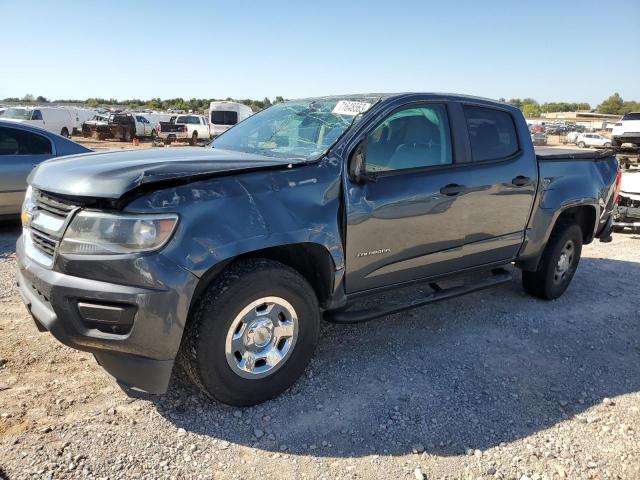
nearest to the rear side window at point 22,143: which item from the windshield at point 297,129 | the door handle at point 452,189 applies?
the windshield at point 297,129

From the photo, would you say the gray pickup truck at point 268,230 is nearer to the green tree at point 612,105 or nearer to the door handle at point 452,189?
the door handle at point 452,189

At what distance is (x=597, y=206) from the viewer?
5.16 metres

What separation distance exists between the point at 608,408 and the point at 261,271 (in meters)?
2.37

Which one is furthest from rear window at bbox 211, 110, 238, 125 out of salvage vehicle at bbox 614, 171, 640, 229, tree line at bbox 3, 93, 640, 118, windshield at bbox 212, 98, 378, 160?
tree line at bbox 3, 93, 640, 118

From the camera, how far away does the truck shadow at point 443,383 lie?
2.85 m

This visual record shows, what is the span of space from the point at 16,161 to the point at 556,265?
641cm

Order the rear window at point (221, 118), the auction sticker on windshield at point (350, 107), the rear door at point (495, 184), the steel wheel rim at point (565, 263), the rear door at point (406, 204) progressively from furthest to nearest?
1. the rear window at point (221, 118)
2. the steel wheel rim at point (565, 263)
3. the rear door at point (495, 184)
4. the auction sticker on windshield at point (350, 107)
5. the rear door at point (406, 204)

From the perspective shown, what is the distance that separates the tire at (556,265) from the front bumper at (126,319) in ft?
12.0

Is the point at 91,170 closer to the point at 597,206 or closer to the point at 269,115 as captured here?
the point at 269,115

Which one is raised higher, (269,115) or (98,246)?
(269,115)

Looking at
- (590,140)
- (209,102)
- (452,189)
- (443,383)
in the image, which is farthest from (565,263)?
(209,102)

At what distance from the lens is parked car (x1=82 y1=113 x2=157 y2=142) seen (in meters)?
30.3

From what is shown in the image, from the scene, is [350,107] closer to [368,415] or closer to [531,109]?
[368,415]

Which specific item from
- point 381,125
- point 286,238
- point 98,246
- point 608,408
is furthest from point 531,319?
point 98,246
